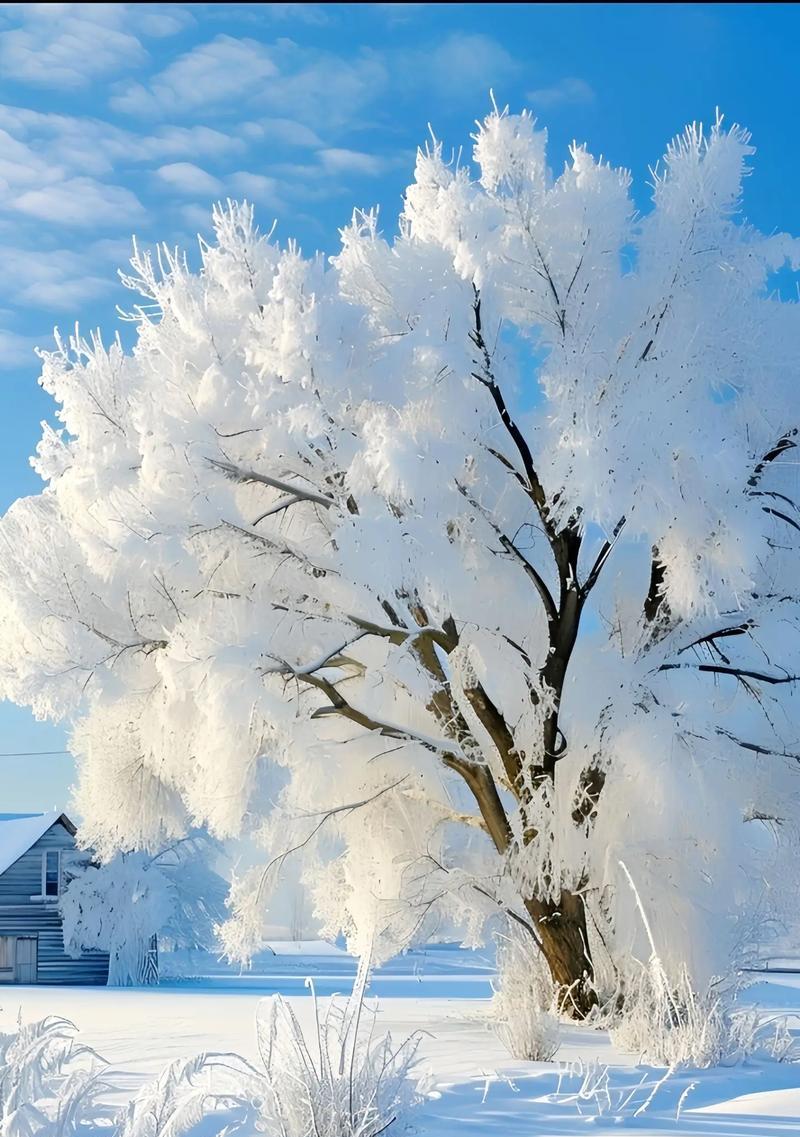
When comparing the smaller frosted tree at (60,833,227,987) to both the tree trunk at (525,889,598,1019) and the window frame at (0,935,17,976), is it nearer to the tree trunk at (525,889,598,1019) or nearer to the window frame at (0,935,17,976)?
the window frame at (0,935,17,976)

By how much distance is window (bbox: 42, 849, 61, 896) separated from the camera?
31109 millimetres

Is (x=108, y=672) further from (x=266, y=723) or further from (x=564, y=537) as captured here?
(x=564, y=537)

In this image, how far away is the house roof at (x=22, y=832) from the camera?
30.9 m

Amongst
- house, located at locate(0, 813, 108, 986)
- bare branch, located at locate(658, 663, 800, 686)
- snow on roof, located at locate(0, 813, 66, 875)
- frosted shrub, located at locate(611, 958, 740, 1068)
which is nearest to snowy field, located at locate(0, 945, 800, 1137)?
frosted shrub, located at locate(611, 958, 740, 1068)

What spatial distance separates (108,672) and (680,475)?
6171 millimetres

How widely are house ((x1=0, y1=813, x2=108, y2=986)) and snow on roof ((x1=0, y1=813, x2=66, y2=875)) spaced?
2cm

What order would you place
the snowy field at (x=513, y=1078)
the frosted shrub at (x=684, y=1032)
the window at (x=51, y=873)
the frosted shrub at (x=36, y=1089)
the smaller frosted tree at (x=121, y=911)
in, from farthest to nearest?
the window at (x=51, y=873) → the smaller frosted tree at (x=121, y=911) → the frosted shrub at (x=684, y=1032) → the snowy field at (x=513, y=1078) → the frosted shrub at (x=36, y=1089)

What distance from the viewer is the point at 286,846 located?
43.4ft

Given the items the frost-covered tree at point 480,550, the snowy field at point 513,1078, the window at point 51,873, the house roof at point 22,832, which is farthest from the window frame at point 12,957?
the frost-covered tree at point 480,550

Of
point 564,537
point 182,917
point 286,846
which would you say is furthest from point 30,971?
point 564,537

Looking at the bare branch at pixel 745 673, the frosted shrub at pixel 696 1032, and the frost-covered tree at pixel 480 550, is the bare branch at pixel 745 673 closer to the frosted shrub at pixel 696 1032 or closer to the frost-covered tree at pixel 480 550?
the frost-covered tree at pixel 480 550

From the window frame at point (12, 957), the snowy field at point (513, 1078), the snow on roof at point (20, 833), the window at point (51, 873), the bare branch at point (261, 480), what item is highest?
the bare branch at point (261, 480)

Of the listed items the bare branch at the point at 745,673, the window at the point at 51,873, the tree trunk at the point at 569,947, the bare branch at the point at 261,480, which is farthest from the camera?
the window at the point at 51,873

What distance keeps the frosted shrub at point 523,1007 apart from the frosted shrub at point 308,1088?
111 inches
